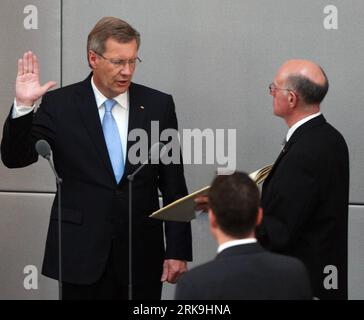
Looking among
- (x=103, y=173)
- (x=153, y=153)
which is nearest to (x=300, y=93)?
(x=153, y=153)

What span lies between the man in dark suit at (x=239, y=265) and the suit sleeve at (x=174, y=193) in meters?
1.38

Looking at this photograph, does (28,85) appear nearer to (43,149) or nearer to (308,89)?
(43,149)

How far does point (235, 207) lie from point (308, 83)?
128 centimetres

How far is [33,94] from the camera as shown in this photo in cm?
407

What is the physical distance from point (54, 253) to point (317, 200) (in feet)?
3.89

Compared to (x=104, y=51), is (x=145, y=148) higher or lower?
lower

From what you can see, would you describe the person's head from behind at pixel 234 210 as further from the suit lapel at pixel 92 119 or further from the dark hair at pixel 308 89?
the suit lapel at pixel 92 119

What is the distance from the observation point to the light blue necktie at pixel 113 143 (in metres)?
4.23

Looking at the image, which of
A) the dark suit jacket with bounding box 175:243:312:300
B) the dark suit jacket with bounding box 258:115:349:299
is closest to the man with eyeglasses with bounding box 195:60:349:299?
the dark suit jacket with bounding box 258:115:349:299

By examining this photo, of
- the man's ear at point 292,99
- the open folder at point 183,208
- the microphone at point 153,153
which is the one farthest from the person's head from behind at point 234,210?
the man's ear at point 292,99

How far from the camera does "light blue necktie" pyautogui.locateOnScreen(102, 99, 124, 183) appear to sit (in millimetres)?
4234
